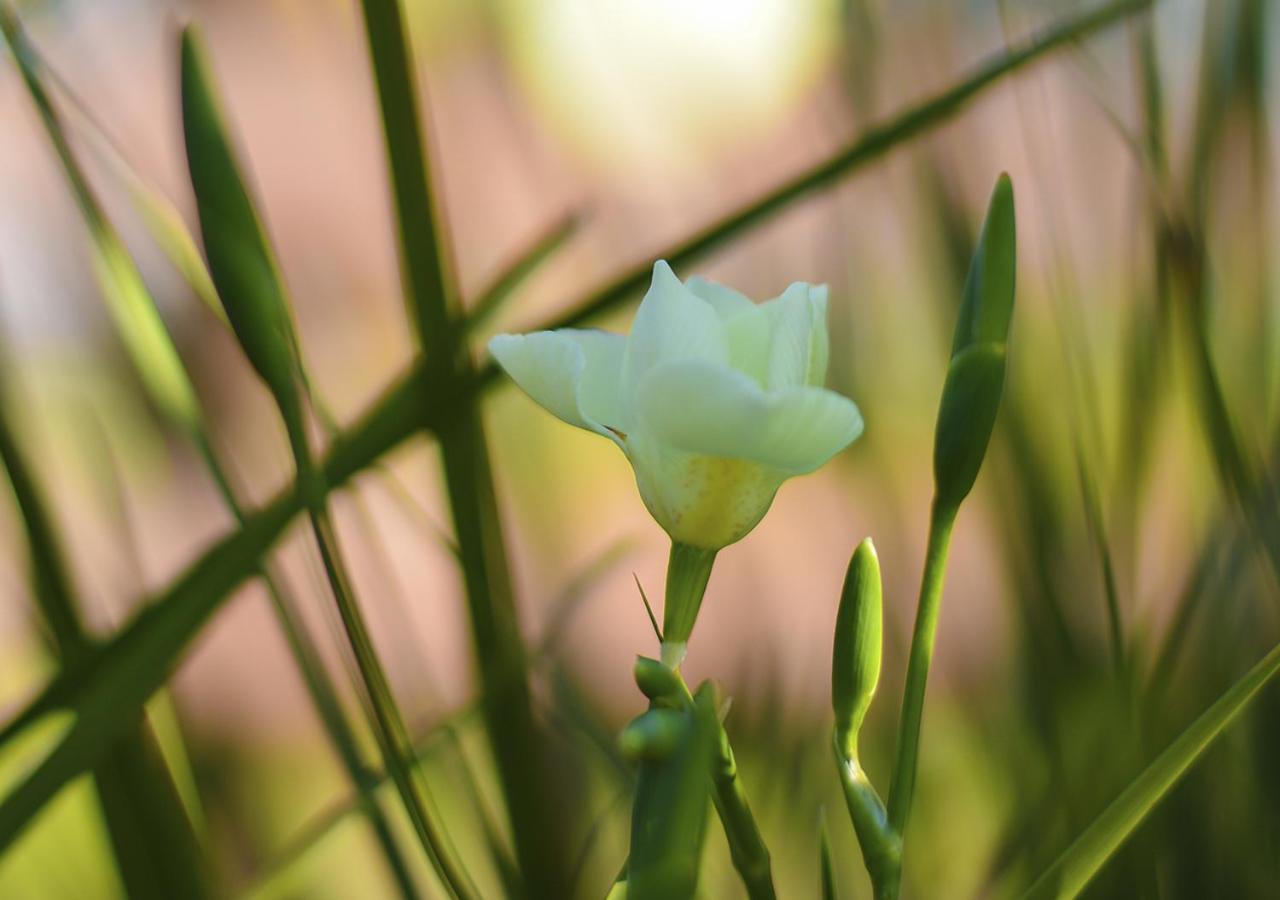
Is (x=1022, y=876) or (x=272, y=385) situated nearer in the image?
(x=272, y=385)

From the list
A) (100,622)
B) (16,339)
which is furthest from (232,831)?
(16,339)

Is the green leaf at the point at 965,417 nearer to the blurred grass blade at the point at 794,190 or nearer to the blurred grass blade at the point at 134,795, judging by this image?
the blurred grass blade at the point at 794,190

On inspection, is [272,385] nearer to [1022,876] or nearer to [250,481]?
[1022,876]

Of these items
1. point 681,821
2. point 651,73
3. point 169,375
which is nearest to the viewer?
point 681,821

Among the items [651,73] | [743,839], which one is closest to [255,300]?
[743,839]

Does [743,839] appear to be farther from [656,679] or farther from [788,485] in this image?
[788,485]

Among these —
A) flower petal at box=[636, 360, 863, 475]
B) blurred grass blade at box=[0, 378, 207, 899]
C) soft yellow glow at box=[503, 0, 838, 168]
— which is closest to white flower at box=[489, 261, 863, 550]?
flower petal at box=[636, 360, 863, 475]

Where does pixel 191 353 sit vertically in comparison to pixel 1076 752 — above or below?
above
